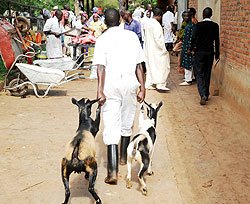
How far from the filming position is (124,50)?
4.09 meters

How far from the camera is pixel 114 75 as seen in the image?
13.5ft

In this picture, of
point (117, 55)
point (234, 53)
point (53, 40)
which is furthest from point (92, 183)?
point (53, 40)

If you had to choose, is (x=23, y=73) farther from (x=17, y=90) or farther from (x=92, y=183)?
(x=92, y=183)

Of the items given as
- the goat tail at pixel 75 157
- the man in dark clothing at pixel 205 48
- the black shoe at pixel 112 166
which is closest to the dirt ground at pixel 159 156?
the black shoe at pixel 112 166

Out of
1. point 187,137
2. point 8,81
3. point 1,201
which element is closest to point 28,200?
point 1,201

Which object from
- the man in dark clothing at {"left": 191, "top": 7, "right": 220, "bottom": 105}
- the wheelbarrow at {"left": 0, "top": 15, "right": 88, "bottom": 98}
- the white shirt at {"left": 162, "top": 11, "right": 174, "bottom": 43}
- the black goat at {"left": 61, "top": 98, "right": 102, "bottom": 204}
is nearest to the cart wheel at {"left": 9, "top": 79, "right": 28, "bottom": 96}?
the wheelbarrow at {"left": 0, "top": 15, "right": 88, "bottom": 98}

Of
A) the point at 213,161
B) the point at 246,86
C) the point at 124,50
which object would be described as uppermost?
the point at 124,50

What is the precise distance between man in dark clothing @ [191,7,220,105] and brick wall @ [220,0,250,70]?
1.25 feet

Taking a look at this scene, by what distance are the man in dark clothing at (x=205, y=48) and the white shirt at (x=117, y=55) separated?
396cm

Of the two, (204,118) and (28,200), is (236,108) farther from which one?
(28,200)

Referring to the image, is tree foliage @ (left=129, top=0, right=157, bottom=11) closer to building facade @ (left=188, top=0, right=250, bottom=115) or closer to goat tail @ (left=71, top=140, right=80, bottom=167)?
building facade @ (left=188, top=0, right=250, bottom=115)

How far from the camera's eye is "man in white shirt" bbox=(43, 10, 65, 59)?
435 inches

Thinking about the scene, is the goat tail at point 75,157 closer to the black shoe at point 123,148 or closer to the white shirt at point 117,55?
the white shirt at point 117,55

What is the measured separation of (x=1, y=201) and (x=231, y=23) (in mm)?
6169
